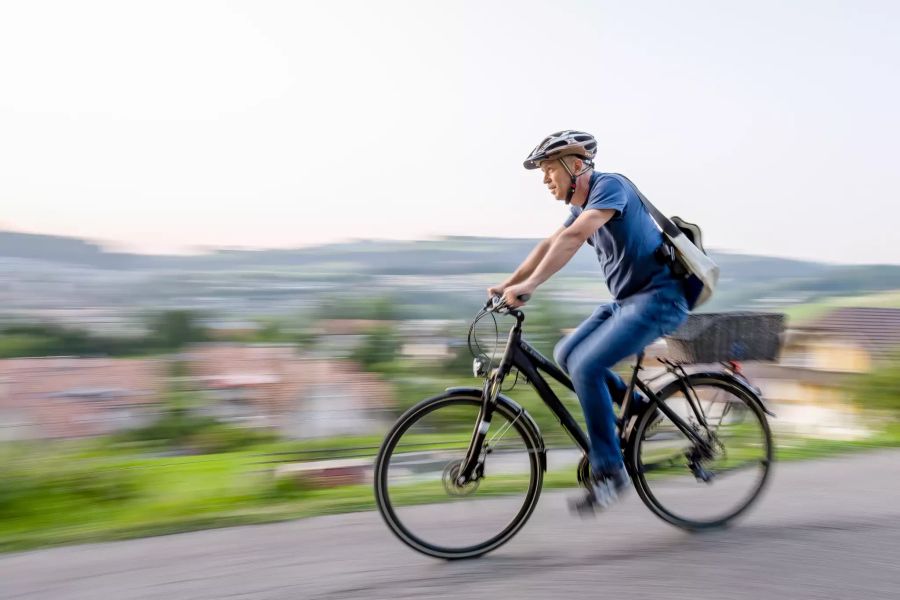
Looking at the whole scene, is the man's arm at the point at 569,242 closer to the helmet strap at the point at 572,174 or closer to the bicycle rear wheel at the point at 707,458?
the helmet strap at the point at 572,174

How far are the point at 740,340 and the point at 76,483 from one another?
131 inches

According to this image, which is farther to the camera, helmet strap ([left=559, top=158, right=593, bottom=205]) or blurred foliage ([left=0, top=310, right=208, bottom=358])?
blurred foliage ([left=0, top=310, right=208, bottom=358])

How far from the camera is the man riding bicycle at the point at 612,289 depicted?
351 cm

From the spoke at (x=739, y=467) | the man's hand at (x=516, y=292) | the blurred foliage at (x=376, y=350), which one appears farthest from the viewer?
the blurred foliage at (x=376, y=350)

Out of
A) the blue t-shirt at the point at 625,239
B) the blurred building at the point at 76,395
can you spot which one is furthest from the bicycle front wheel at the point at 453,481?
the blurred building at the point at 76,395

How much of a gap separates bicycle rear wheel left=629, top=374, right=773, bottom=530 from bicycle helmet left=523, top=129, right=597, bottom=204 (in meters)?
1.04

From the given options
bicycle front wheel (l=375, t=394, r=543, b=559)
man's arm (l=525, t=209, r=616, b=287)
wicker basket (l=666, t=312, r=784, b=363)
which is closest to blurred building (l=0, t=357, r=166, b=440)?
bicycle front wheel (l=375, t=394, r=543, b=559)

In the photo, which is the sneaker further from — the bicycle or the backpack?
the backpack

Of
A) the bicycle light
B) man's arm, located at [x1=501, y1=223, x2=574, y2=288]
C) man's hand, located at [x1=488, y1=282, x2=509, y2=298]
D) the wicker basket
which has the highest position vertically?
man's arm, located at [x1=501, y1=223, x2=574, y2=288]

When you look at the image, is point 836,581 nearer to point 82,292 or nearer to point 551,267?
point 551,267

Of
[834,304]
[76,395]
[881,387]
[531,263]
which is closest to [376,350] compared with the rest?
[76,395]

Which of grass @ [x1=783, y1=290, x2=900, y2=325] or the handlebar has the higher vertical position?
the handlebar

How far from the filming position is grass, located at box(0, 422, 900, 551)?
402cm

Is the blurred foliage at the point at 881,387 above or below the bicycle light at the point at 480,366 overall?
below
